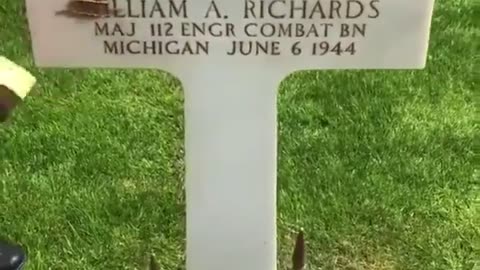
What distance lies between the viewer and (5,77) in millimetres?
1469

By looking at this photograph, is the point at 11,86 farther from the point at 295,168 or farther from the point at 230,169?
the point at 295,168

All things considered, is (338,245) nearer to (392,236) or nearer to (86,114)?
(392,236)

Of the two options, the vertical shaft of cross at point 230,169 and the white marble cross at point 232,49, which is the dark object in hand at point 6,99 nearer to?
the white marble cross at point 232,49

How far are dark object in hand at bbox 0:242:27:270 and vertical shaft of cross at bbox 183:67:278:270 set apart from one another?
0.96 feet

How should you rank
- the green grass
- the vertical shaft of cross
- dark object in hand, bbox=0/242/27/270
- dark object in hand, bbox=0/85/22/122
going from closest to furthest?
dark object in hand, bbox=0/85/22/122 → the vertical shaft of cross → dark object in hand, bbox=0/242/27/270 → the green grass

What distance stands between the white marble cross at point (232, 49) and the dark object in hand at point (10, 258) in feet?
1.13

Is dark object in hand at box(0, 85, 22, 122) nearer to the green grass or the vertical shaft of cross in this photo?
the vertical shaft of cross

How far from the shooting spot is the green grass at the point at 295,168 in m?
2.35

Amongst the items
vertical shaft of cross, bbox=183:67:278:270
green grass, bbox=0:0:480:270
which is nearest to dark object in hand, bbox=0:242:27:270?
vertical shaft of cross, bbox=183:67:278:270

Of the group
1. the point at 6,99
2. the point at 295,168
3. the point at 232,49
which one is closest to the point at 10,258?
the point at 6,99

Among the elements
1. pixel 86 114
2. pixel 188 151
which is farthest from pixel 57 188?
pixel 188 151

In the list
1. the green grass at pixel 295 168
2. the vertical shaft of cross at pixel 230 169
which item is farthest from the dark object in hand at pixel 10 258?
the green grass at pixel 295 168

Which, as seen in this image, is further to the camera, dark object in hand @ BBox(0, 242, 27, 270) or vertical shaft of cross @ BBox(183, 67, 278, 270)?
dark object in hand @ BBox(0, 242, 27, 270)

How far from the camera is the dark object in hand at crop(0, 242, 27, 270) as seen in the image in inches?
69.1
